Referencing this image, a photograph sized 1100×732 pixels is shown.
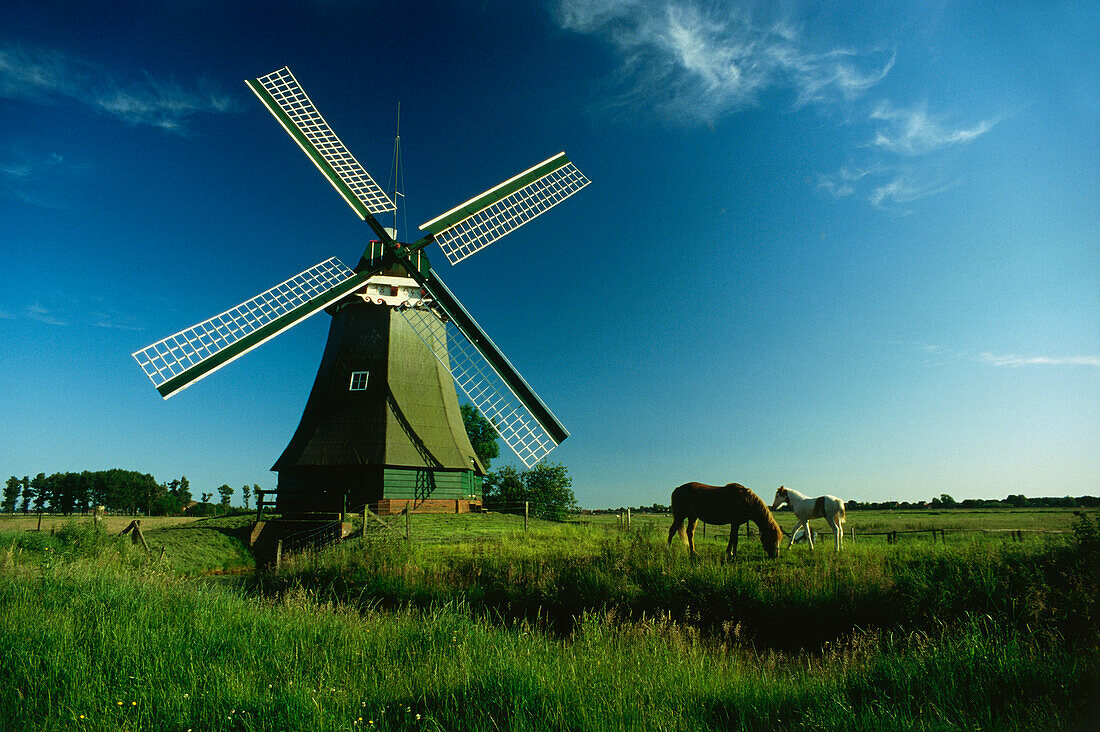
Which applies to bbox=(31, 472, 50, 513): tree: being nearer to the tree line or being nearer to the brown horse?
the tree line

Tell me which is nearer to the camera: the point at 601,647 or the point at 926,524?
the point at 601,647

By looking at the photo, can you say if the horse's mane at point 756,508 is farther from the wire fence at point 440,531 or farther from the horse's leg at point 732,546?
the wire fence at point 440,531

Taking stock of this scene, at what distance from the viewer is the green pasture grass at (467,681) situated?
4141 mm

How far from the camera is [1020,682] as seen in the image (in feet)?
15.2

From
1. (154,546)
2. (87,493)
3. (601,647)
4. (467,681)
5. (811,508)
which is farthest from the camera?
(87,493)

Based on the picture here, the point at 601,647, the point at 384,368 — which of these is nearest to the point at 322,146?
the point at 384,368

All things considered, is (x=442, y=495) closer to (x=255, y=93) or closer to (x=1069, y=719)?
(x=255, y=93)

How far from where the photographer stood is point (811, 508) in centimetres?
1275

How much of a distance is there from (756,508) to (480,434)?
92.2ft

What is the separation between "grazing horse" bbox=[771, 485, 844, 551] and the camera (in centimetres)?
1218

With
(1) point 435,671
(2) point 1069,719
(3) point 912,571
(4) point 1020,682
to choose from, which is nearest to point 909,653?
(4) point 1020,682

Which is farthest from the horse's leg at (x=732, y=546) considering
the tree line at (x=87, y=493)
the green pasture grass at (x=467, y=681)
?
the tree line at (x=87, y=493)

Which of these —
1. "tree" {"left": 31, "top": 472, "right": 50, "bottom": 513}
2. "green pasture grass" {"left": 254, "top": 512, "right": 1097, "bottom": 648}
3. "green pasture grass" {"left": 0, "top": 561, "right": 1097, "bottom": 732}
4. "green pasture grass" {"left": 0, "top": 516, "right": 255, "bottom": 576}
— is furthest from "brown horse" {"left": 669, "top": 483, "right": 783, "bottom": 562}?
"tree" {"left": 31, "top": 472, "right": 50, "bottom": 513}

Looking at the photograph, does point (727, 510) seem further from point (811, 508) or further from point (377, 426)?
point (377, 426)
